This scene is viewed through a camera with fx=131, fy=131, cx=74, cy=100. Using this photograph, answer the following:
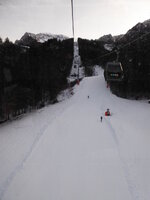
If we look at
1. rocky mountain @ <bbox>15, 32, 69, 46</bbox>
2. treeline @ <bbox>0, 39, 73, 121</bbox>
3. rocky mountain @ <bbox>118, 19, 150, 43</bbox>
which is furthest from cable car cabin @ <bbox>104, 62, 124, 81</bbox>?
rocky mountain @ <bbox>15, 32, 69, 46</bbox>

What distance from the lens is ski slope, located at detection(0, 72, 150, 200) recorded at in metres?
6.79

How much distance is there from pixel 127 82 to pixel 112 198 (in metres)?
22.0

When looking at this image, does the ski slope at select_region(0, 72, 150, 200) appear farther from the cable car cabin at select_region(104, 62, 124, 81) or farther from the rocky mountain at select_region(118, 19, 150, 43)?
the rocky mountain at select_region(118, 19, 150, 43)

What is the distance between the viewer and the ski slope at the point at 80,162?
6.79m

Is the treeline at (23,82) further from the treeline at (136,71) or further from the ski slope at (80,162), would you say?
the treeline at (136,71)

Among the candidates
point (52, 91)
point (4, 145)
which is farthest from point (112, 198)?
point (52, 91)

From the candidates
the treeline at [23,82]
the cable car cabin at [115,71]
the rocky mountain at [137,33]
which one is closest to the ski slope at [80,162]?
the cable car cabin at [115,71]

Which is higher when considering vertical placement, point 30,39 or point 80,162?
point 30,39

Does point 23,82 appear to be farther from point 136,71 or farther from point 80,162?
point 80,162

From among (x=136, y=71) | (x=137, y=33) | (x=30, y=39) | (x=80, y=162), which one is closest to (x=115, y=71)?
(x=80, y=162)

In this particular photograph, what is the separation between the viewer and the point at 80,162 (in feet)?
28.8

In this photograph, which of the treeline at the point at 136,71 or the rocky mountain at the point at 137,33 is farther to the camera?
the rocky mountain at the point at 137,33

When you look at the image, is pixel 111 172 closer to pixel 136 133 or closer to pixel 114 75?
pixel 136 133

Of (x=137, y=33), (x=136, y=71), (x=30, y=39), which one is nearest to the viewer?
(x=136, y=71)
